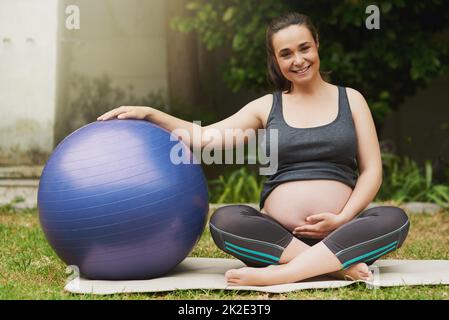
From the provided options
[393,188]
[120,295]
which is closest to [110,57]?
[393,188]

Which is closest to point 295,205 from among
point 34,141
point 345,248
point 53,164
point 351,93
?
point 345,248

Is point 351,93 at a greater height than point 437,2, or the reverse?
point 437,2

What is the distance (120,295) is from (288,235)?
0.86 m

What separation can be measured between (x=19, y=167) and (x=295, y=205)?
12.9 ft

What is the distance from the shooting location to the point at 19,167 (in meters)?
7.04

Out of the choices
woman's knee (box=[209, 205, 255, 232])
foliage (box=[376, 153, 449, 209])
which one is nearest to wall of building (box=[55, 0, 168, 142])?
foliage (box=[376, 153, 449, 209])

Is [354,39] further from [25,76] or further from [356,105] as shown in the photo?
[356,105]

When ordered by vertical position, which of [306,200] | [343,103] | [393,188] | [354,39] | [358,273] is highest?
[354,39]

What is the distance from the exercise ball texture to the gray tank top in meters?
0.48

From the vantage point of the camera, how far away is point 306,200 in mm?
3766

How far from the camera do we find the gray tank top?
3.84 m

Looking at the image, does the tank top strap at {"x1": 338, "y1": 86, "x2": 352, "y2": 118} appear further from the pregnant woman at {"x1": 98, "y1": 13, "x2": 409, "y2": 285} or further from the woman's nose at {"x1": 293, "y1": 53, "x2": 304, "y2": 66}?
the woman's nose at {"x1": 293, "y1": 53, "x2": 304, "y2": 66}

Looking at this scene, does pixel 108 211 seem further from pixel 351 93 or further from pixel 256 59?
pixel 256 59

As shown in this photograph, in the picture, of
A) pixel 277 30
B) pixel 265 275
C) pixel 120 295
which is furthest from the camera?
pixel 277 30
